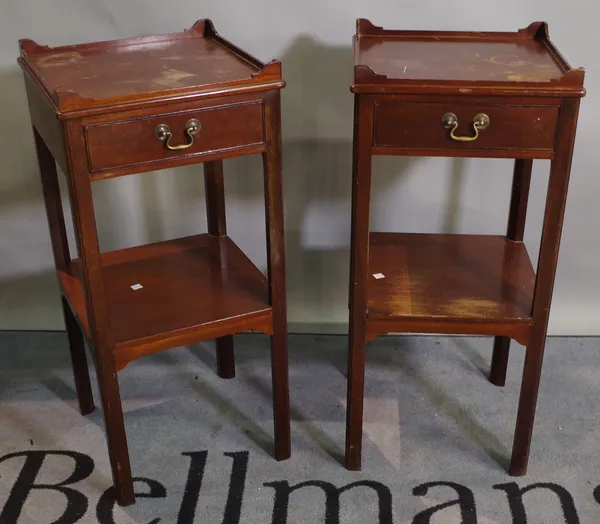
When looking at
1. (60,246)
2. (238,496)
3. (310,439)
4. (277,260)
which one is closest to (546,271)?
(277,260)

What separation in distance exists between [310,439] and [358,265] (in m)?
0.54

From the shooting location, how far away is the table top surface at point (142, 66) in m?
1.45

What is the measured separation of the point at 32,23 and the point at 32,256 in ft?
2.13

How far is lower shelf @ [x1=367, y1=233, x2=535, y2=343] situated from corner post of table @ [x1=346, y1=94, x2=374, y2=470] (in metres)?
0.04

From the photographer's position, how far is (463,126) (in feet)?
4.83

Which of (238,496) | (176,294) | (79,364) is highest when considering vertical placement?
(176,294)

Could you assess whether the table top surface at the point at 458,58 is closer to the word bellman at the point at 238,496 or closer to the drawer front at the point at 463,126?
the drawer front at the point at 463,126

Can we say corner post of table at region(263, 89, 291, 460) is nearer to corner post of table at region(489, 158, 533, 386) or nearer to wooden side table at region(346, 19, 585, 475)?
wooden side table at region(346, 19, 585, 475)

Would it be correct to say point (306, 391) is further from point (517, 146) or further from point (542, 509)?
point (517, 146)

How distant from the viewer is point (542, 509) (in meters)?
1.74

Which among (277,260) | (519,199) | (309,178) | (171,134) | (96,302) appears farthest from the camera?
(309,178)

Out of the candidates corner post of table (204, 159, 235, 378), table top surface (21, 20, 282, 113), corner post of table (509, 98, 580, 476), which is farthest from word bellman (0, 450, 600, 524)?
table top surface (21, 20, 282, 113)

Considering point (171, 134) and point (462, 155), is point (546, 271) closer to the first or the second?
point (462, 155)

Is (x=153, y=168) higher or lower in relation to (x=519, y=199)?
higher
